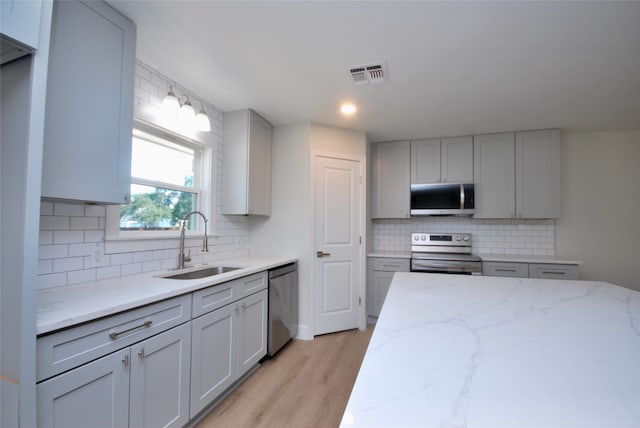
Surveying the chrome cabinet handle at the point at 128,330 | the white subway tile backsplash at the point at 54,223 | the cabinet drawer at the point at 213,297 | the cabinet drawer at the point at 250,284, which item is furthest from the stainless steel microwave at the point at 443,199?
the white subway tile backsplash at the point at 54,223

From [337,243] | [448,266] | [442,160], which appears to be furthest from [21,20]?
[442,160]

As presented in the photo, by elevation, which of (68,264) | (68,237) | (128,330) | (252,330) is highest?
(68,237)

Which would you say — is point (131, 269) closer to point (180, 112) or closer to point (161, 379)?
point (161, 379)

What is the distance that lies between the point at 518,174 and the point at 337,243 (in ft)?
7.74

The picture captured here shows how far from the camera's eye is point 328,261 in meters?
3.21

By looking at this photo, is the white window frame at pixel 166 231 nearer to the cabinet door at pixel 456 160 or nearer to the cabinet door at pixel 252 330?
the cabinet door at pixel 252 330

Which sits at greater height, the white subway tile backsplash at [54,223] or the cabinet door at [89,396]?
the white subway tile backsplash at [54,223]

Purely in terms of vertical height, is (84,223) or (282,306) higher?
(84,223)

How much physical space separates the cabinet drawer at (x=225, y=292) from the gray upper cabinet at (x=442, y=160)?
2.49 m

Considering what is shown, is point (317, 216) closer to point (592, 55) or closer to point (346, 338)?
point (346, 338)

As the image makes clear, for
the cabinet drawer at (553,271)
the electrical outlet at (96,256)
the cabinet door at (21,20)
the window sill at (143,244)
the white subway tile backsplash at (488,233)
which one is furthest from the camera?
the white subway tile backsplash at (488,233)

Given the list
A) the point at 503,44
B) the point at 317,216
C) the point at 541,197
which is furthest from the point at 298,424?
the point at 541,197

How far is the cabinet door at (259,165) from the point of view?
9.37 feet

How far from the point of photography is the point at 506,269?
10.5 feet
